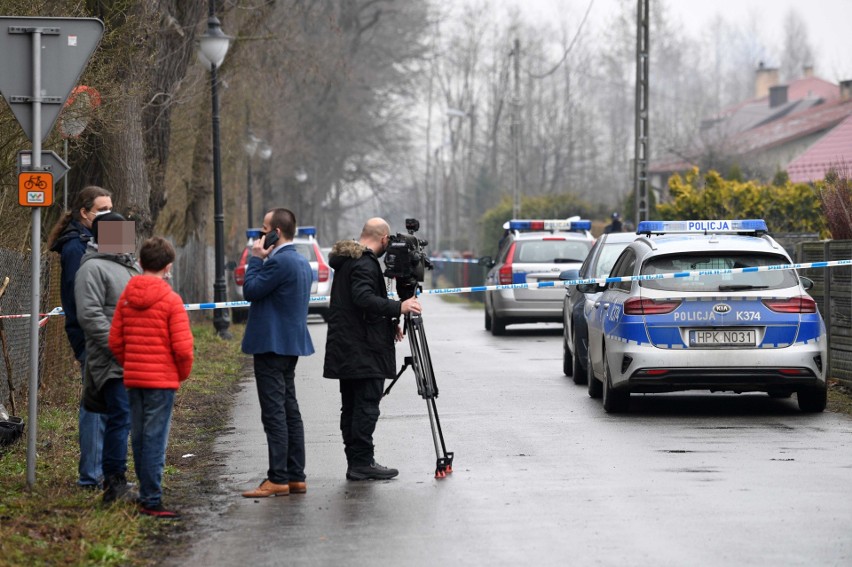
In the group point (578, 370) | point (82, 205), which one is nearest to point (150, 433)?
point (82, 205)

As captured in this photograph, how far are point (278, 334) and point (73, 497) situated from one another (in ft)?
5.01

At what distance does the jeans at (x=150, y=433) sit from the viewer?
8359 millimetres

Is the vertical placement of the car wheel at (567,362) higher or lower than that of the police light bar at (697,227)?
lower

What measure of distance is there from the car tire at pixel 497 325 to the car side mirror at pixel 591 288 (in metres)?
8.47

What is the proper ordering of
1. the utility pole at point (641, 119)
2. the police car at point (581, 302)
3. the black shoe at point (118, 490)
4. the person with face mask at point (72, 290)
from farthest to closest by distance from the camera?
the utility pole at point (641, 119), the police car at point (581, 302), the person with face mask at point (72, 290), the black shoe at point (118, 490)

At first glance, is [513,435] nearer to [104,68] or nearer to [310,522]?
[310,522]

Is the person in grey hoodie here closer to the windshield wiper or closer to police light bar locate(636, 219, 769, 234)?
the windshield wiper

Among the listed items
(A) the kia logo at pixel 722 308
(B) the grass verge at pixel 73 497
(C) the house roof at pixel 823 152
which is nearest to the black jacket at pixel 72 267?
(B) the grass verge at pixel 73 497

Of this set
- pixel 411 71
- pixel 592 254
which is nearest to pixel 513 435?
pixel 592 254

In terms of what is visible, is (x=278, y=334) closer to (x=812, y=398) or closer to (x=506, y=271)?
(x=812, y=398)

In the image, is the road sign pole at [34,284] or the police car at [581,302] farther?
the police car at [581,302]

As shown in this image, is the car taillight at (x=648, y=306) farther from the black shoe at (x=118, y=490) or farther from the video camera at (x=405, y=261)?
the black shoe at (x=118, y=490)

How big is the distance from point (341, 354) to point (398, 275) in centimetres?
61

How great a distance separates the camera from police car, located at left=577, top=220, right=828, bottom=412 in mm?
12422
